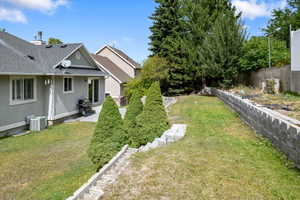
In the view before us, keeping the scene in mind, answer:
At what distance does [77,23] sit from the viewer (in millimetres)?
19797

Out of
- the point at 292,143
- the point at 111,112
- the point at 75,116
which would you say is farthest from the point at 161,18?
the point at 292,143

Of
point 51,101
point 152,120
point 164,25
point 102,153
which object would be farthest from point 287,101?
point 164,25

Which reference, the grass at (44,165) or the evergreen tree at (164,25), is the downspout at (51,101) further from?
the evergreen tree at (164,25)

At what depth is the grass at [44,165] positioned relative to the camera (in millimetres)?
4504

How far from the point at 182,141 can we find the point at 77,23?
17778mm

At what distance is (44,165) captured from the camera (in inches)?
242

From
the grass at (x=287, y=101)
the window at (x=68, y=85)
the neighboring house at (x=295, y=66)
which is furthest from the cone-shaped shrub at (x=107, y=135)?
the neighboring house at (x=295, y=66)

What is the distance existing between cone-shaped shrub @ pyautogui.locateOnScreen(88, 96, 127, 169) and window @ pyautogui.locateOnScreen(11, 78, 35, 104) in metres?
5.80

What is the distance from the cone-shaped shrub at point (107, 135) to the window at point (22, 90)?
19.0 feet

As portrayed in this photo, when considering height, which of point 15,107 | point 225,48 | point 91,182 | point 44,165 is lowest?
point 44,165

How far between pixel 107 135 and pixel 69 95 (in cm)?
809

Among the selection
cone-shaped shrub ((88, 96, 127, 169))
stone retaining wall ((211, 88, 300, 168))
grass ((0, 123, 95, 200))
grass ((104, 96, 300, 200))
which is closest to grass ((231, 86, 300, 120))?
stone retaining wall ((211, 88, 300, 168))

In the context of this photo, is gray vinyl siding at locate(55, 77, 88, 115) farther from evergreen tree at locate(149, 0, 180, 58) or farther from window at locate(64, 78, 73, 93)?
evergreen tree at locate(149, 0, 180, 58)

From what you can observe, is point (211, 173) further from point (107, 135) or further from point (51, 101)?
point (51, 101)
